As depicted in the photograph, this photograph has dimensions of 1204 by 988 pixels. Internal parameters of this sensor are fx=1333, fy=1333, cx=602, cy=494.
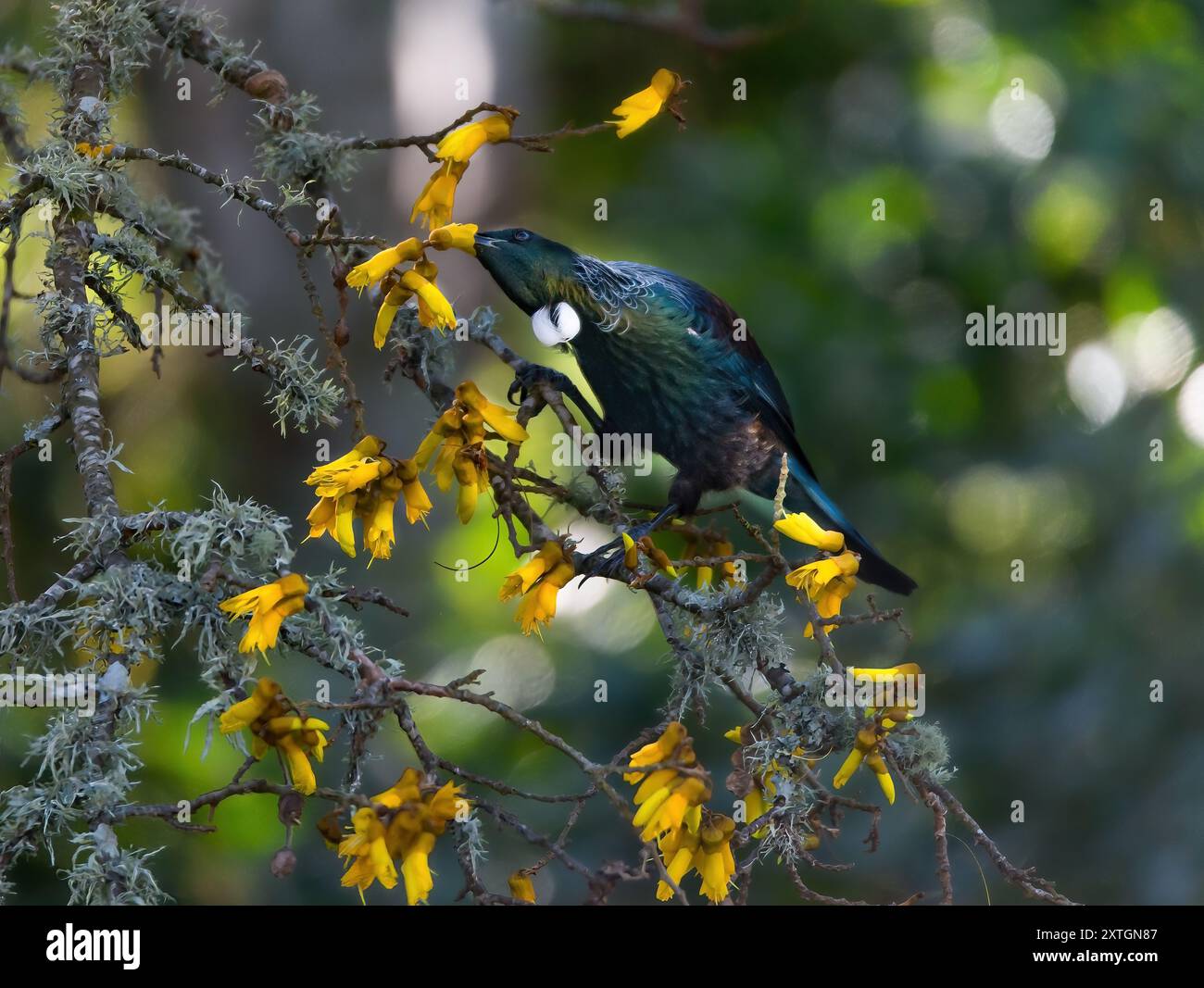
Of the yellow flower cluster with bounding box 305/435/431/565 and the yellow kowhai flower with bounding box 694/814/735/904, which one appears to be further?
the yellow flower cluster with bounding box 305/435/431/565

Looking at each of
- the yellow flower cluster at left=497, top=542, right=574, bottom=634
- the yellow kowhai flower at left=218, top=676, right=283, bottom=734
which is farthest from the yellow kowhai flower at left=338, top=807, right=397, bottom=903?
the yellow flower cluster at left=497, top=542, right=574, bottom=634

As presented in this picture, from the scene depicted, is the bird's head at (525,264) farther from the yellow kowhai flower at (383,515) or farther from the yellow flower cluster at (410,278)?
the yellow kowhai flower at (383,515)

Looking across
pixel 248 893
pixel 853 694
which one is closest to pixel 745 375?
pixel 853 694

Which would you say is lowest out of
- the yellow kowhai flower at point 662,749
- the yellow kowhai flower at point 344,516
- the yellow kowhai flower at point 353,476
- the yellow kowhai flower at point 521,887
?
the yellow kowhai flower at point 521,887

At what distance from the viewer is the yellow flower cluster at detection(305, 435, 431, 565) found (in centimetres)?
128

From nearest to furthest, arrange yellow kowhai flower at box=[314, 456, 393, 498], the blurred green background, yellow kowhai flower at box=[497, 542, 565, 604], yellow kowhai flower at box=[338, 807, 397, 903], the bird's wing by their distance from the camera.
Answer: yellow kowhai flower at box=[338, 807, 397, 903], yellow kowhai flower at box=[314, 456, 393, 498], yellow kowhai flower at box=[497, 542, 565, 604], the bird's wing, the blurred green background

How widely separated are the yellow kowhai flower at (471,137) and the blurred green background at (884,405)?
1707mm

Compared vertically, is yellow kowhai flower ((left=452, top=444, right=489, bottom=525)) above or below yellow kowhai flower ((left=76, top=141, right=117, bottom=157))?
below

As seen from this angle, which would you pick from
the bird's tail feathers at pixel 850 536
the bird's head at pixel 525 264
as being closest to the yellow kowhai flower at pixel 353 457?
the bird's head at pixel 525 264

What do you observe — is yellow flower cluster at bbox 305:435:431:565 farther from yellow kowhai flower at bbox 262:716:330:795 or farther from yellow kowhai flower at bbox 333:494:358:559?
yellow kowhai flower at bbox 262:716:330:795

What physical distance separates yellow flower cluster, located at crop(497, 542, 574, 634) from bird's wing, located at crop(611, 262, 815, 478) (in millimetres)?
756

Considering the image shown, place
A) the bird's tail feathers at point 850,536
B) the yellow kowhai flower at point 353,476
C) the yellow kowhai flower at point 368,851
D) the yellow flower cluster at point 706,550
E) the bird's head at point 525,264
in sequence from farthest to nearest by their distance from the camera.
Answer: the bird's tail feathers at point 850,536 < the bird's head at point 525,264 < the yellow flower cluster at point 706,550 < the yellow kowhai flower at point 353,476 < the yellow kowhai flower at point 368,851

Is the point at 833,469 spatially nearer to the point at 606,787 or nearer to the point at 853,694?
the point at 853,694

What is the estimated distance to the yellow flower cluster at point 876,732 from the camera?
47.9 inches
